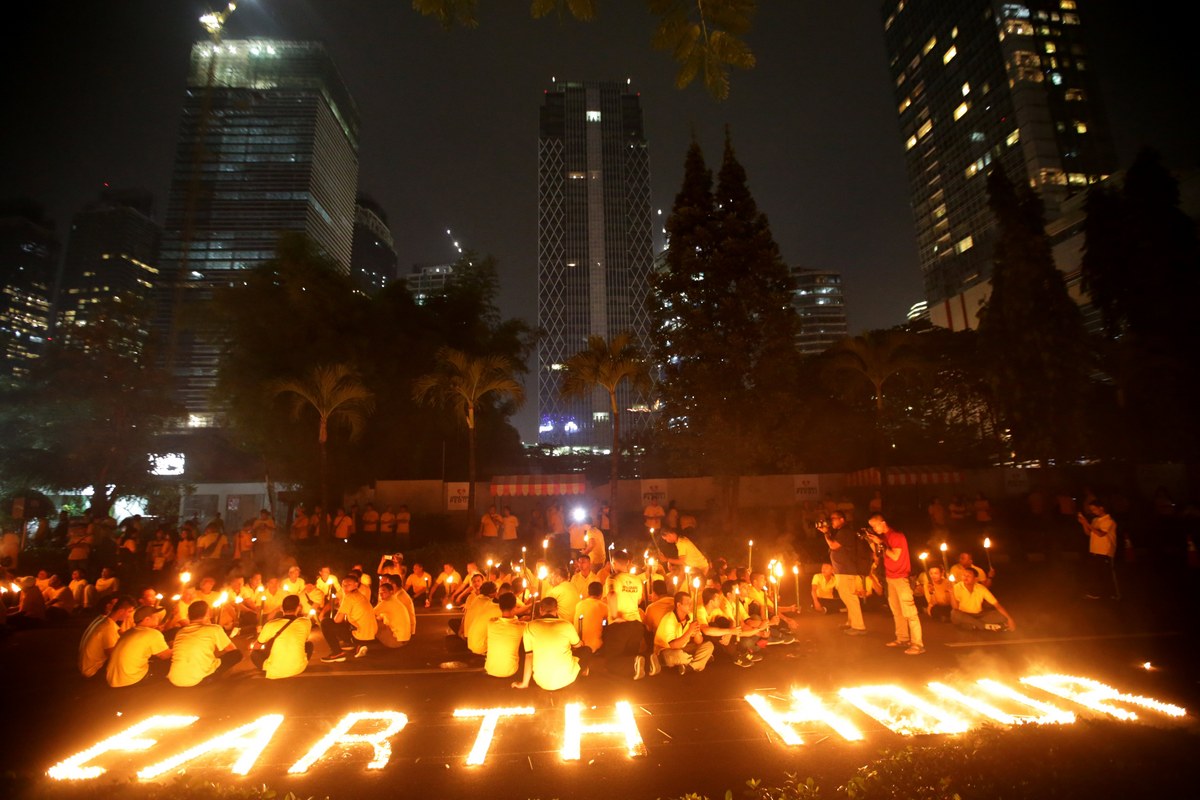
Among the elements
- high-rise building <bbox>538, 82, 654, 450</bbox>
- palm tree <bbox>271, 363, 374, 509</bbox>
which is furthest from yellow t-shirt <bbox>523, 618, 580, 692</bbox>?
high-rise building <bbox>538, 82, 654, 450</bbox>

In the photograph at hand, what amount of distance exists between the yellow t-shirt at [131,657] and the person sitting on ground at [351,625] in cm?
212

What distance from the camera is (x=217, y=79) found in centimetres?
9594

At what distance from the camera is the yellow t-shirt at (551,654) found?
6.92m

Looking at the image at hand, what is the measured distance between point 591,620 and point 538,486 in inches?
531

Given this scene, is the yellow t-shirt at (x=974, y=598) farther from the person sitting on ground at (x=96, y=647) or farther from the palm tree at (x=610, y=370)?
the person sitting on ground at (x=96, y=647)

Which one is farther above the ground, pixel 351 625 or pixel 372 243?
pixel 372 243

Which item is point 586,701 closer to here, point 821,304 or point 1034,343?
point 1034,343

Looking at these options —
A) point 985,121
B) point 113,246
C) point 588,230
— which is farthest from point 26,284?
point 985,121

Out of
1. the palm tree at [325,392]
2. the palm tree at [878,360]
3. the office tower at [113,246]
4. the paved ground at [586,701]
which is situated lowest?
the paved ground at [586,701]

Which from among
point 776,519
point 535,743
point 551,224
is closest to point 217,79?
point 551,224

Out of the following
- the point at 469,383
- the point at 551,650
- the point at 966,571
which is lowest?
the point at 551,650

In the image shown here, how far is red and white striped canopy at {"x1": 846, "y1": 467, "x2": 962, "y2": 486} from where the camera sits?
2239cm

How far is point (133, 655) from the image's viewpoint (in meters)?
7.39

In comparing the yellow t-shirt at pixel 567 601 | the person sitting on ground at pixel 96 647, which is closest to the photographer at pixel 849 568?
the yellow t-shirt at pixel 567 601
